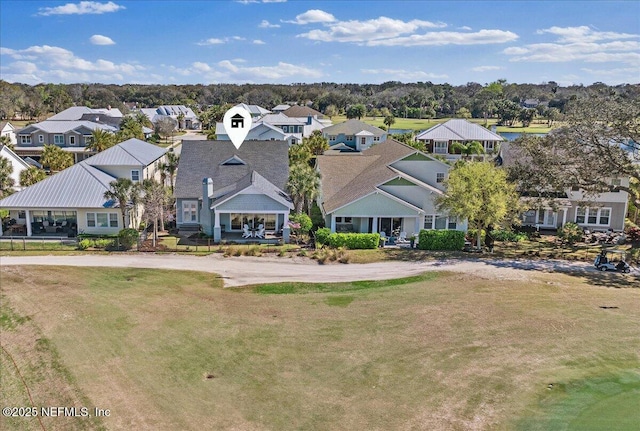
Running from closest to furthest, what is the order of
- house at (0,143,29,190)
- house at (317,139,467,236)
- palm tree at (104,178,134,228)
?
palm tree at (104,178,134,228) < house at (317,139,467,236) < house at (0,143,29,190)

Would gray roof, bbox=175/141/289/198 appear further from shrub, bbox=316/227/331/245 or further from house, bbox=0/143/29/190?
house, bbox=0/143/29/190

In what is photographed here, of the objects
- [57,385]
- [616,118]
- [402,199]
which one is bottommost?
[57,385]

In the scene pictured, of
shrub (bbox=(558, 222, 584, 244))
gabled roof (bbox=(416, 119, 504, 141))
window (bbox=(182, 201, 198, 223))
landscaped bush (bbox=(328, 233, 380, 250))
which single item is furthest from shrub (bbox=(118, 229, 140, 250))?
gabled roof (bbox=(416, 119, 504, 141))

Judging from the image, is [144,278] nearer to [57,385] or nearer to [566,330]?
[57,385]

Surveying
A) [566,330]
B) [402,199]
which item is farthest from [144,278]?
[566,330]

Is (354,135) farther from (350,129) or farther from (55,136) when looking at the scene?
(55,136)

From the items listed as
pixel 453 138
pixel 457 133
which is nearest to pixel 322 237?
pixel 453 138

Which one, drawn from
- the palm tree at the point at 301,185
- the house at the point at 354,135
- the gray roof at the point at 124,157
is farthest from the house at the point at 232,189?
the house at the point at 354,135
